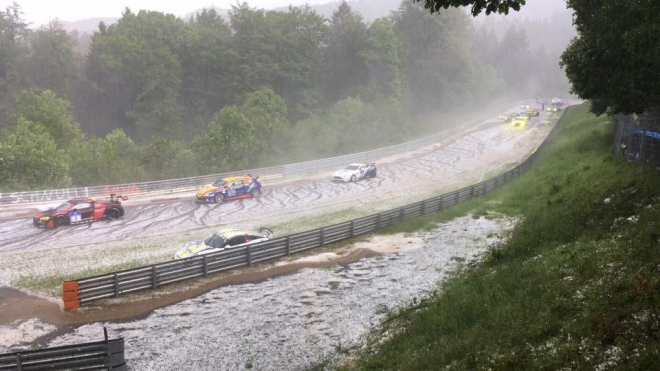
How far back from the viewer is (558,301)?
9914mm

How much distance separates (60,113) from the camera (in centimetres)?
5209

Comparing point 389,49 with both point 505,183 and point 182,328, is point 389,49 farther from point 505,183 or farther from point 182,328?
point 182,328

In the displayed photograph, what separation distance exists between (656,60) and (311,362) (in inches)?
549

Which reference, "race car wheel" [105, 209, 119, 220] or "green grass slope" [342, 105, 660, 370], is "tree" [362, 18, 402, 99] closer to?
"race car wheel" [105, 209, 119, 220]

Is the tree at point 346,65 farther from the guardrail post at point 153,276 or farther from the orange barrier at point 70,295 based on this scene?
the orange barrier at point 70,295

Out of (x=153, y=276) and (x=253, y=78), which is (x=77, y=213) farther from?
(x=253, y=78)

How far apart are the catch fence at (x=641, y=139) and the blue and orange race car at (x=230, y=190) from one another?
72.4 feet

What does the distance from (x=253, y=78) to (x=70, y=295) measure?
62.4 m

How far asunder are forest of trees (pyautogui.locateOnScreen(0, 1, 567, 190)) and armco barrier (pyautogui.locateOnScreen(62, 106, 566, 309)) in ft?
83.0

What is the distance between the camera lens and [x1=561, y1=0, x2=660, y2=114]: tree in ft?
48.4

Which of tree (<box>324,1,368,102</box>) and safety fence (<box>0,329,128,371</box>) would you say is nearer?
safety fence (<box>0,329,128,371</box>)

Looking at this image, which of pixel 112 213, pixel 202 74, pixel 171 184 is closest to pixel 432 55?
pixel 202 74

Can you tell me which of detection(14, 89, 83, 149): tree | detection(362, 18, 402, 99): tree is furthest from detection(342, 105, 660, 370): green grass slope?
detection(362, 18, 402, 99): tree

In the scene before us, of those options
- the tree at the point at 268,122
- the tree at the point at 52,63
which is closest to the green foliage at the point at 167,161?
the tree at the point at 268,122
